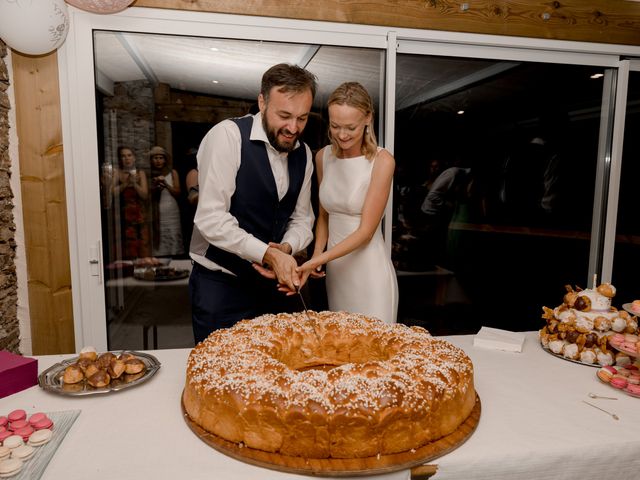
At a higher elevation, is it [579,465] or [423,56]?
[423,56]

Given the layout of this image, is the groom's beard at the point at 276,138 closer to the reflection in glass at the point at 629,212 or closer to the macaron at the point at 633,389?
the macaron at the point at 633,389

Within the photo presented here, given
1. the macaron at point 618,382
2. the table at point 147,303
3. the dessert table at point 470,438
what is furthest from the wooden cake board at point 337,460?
the table at point 147,303

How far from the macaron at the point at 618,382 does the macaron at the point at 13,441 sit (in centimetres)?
138

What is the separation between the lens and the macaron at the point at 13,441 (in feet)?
3.05

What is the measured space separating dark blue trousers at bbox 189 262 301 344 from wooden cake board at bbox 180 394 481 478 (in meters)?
1.07

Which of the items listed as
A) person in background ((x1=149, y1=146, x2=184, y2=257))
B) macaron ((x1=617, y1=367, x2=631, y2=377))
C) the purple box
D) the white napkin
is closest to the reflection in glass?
the white napkin

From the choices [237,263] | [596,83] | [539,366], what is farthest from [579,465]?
[596,83]

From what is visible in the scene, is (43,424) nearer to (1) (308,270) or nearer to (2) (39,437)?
(2) (39,437)

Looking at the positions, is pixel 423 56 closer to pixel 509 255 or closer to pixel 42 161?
pixel 509 255

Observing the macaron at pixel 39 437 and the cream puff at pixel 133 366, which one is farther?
the cream puff at pixel 133 366

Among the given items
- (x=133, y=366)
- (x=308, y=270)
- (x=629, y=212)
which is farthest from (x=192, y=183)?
(x=629, y=212)

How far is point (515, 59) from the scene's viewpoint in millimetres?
2869

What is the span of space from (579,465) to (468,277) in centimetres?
233

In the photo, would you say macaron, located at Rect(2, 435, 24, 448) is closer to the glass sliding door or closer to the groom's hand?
the groom's hand
